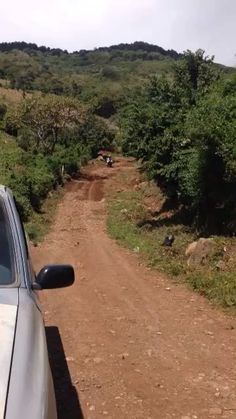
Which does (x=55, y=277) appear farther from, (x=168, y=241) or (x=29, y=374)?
(x=168, y=241)

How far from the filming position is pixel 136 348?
21.6 feet

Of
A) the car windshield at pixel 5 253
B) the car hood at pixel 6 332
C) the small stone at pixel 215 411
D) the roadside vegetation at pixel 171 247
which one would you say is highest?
the car windshield at pixel 5 253

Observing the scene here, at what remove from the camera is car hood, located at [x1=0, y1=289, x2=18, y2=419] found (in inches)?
85.3

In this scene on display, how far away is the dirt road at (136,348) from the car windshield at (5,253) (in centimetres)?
206

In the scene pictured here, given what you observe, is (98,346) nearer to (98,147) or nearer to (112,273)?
(112,273)

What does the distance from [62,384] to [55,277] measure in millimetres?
2574

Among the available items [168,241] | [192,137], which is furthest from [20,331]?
[192,137]

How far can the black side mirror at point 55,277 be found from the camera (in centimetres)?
331

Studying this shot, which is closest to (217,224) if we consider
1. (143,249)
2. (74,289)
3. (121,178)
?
(143,249)

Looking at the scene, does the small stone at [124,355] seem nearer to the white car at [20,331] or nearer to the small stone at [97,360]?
the small stone at [97,360]

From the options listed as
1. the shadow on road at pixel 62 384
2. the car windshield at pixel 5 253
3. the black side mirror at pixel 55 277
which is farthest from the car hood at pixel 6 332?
the shadow on road at pixel 62 384

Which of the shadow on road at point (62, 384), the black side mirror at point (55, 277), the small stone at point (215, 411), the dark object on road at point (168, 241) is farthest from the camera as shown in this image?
the dark object on road at point (168, 241)

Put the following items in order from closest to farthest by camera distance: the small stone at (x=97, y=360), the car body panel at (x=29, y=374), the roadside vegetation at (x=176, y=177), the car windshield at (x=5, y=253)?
the car body panel at (x=29, y=374) < the car windshield at (x=5, y=253) < the small stone at (x=97, y=360) < the roadside vegetation at (x=176, y=177)

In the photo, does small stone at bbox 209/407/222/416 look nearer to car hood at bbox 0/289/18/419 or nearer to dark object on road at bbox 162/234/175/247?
car hood at bbox 0/289/18/419
